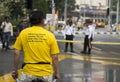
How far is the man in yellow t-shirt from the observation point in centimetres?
580

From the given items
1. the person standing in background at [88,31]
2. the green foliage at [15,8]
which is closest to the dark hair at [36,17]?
the person standing in background at [88,31]

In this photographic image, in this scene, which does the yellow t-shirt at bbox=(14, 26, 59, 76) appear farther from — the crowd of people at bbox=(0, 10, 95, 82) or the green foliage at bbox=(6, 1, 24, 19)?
the green foliage at bbox=(6, 1, 24, 19)

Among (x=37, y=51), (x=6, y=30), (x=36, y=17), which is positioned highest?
(x=36, y=17)

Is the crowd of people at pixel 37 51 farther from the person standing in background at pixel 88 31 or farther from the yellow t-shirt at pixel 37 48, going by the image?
the person standing in background at pixel 88 31

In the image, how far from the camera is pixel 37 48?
5855mm

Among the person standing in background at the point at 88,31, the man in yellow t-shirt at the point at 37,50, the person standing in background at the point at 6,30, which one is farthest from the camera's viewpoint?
the person standing in background at the point at 6,30

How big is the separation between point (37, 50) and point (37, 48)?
27 mm

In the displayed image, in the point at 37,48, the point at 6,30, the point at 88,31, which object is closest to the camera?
the point at 37,48

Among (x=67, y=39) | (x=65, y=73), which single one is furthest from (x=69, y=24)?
(x=65, y=73)

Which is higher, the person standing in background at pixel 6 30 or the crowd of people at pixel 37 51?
the crowd of people at pixel 37 51

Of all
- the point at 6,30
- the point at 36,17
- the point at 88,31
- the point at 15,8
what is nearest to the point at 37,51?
the point at 36,17

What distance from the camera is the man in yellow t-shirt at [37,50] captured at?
19.0ft

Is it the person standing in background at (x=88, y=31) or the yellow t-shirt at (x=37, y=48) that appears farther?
the person standing in background at (x=88, y=31)

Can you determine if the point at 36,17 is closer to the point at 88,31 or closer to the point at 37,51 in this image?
the point at 37,51
